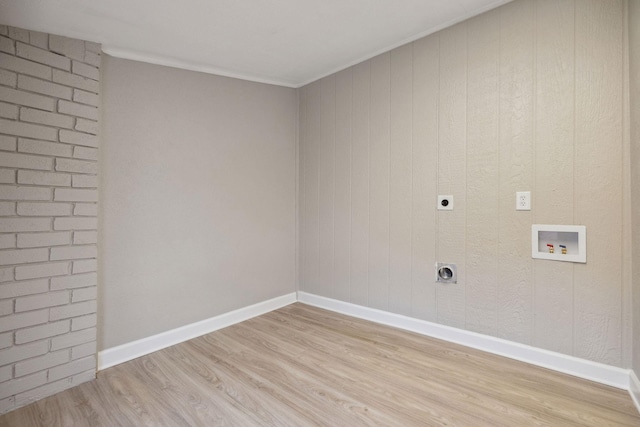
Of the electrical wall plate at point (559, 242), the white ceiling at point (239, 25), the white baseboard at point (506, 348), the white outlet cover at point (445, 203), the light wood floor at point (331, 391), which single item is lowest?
the light wood floor at point (331, 391)

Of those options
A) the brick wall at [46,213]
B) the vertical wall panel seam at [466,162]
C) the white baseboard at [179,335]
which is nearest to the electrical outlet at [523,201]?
the vertical wall panel seam at [466,162]

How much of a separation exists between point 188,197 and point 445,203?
2091 millimetres

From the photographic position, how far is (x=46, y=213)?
1.98 m

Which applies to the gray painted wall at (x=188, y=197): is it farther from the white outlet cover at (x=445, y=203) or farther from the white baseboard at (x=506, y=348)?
the white outlet cover at (x=445, y=203)

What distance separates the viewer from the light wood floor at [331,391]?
166 cm

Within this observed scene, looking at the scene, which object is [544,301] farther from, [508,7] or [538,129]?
[508,7]

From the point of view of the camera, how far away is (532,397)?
5.80ft

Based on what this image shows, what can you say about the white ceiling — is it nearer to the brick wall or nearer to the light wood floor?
the brick wall

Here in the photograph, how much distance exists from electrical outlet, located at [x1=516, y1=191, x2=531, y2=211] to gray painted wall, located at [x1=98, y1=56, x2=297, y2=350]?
85.1 inches

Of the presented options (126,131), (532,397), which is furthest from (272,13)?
(532,397)

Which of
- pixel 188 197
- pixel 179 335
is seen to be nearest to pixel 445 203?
pixel 188 197

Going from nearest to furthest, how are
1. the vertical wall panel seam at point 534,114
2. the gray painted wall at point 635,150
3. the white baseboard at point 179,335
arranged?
1. the gray painted wall at point 635,150
2. the vertical wall panel seam at point 534,114
3. the white baseboard at point 179,335

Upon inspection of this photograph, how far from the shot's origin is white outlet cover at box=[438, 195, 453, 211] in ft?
7.95

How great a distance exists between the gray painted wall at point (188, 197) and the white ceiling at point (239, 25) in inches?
8.6
